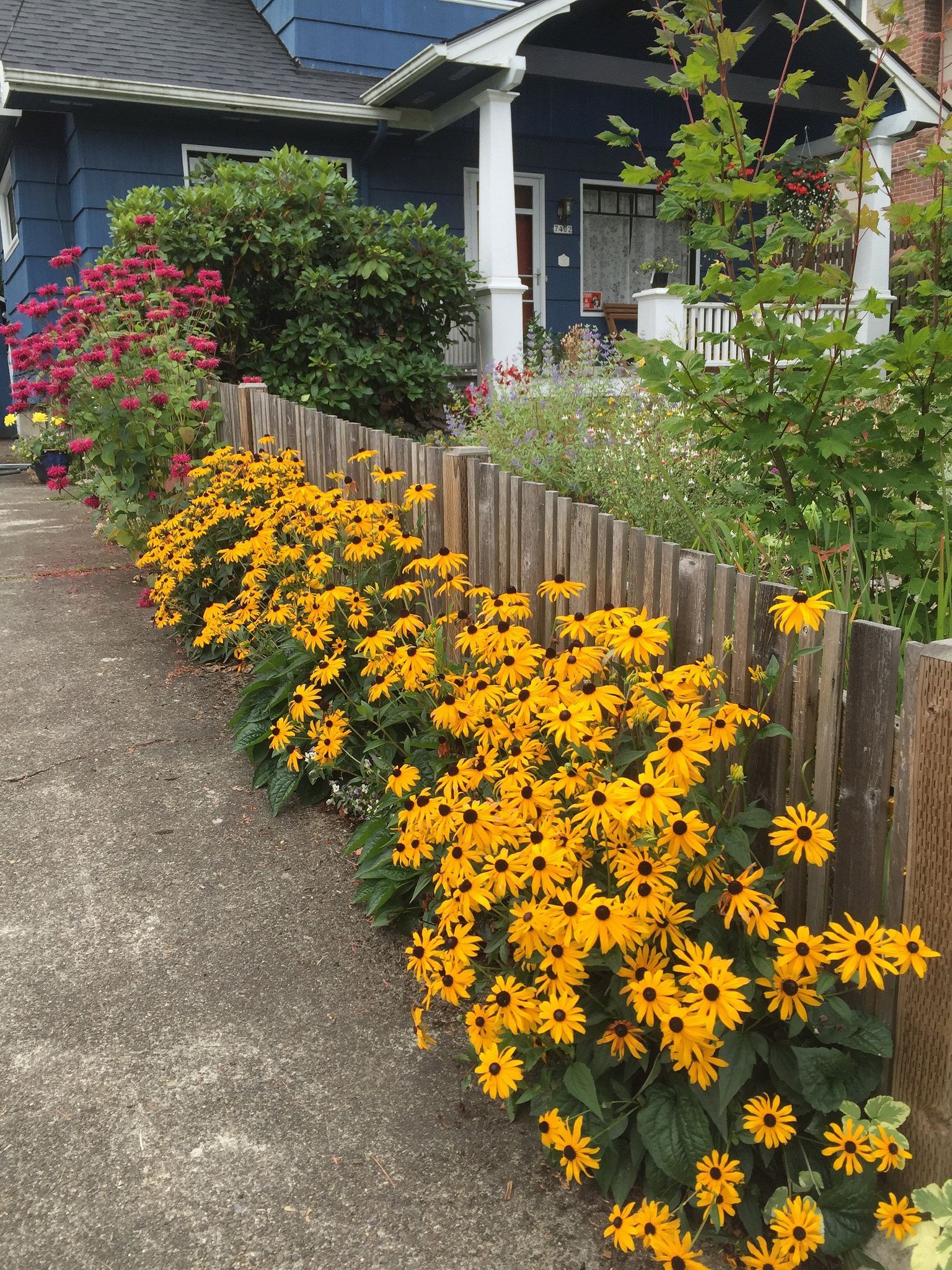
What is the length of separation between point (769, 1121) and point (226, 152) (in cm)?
1180

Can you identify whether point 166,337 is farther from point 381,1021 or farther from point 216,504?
point 381,1021

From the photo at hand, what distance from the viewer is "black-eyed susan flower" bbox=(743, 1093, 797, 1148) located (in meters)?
1.96

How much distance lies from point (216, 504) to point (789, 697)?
11.3 feet

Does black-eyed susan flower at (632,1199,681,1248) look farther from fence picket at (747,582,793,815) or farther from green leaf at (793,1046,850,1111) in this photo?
fence picket at (747,582,793,815)

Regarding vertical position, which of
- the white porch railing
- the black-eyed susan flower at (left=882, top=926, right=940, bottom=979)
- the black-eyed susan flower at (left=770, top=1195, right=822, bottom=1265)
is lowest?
the black-eyed susan flower at (left=770, top=1195, right=822, bottom=1265)

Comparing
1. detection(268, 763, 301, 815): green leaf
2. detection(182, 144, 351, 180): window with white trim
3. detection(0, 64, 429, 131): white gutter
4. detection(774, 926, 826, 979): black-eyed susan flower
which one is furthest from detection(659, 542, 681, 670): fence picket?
detection(0, 64, 429, 131): white gutter

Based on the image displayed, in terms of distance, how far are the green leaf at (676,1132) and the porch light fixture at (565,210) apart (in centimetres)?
1319

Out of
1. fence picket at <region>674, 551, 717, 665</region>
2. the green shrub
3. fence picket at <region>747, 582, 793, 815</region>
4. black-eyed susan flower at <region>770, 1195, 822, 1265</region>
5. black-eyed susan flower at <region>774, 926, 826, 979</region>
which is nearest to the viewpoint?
black-eyed susan flower at <region>770, 1195, 822, 1265</region>

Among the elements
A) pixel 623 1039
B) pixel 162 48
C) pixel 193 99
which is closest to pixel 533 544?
pixel 623 1039

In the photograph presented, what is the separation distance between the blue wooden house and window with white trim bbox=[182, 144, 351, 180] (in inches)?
1.2

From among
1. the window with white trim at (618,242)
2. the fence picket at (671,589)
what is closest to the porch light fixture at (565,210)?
the window with white trim at (618,242)

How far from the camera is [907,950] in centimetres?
186

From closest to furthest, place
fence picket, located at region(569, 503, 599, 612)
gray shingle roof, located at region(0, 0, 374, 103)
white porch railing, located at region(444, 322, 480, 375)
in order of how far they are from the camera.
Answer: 1. fence picket, located at region(569, 503, 599, 612)
2. gray shingle roof, located at region(0, 0, 374, 103)
3. white porch railing, located at region(444, 322, 480, 375)

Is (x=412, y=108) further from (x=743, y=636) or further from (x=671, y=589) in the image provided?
(x=743, y=636)
